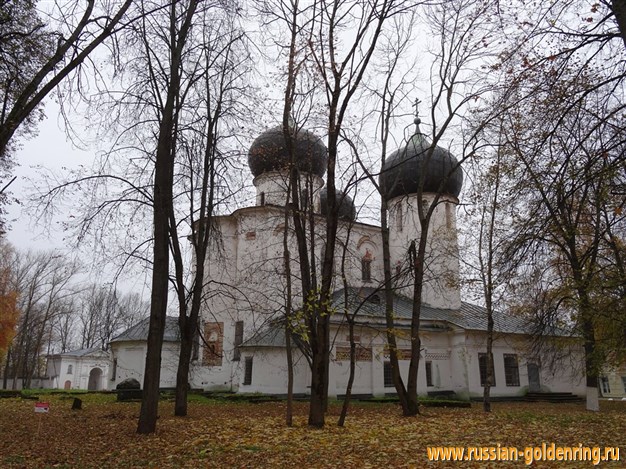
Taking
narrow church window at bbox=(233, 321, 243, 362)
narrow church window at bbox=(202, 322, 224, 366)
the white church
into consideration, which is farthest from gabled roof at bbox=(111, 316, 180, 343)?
narrow church window at bbox=(233, 321, 243, 362)

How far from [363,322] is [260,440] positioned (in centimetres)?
1588

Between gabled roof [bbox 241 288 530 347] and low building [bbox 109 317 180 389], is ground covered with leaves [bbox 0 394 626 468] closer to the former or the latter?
gabled roof [bbox 241 288 530 347]

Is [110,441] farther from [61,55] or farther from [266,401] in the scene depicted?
[266,401]

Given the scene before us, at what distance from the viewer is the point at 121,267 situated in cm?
1416

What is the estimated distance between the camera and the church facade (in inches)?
1033

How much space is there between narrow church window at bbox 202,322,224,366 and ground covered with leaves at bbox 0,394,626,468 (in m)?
13.4

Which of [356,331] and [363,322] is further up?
[363,322]

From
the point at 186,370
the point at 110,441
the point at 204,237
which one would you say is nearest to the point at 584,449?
the point at 110,441

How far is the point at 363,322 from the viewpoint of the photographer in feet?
85.5

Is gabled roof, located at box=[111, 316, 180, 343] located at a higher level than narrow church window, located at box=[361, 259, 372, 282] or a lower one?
lower

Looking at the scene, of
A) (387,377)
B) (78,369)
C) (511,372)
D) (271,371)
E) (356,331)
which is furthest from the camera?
(78,369)

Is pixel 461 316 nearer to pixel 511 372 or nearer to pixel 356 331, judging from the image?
pixel 511 372

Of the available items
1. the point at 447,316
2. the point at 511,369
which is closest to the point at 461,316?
the point at 447,316

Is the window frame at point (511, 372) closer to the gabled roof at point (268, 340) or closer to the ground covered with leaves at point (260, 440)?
the gabled roof at point (268, 340)
